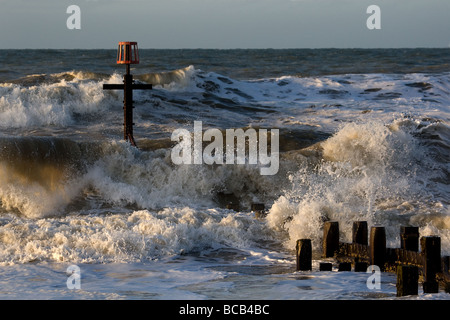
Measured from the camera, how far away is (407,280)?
21.7 ft

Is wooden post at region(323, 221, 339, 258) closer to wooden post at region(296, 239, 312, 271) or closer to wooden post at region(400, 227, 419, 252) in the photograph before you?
wooden post at region(296, 239, 312, 271)

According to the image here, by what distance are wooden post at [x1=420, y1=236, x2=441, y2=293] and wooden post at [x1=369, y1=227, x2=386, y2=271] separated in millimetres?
674

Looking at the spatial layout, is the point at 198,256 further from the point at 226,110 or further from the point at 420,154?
the point at 226,110

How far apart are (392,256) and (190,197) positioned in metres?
5.65

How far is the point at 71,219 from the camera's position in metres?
10.5

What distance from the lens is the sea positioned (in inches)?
310

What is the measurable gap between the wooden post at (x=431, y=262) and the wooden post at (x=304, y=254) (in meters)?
1.30

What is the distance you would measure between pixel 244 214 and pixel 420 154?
5.13 m

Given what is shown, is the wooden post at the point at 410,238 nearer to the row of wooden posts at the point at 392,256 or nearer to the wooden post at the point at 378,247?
the row of wooden posts at the point at 392,256
